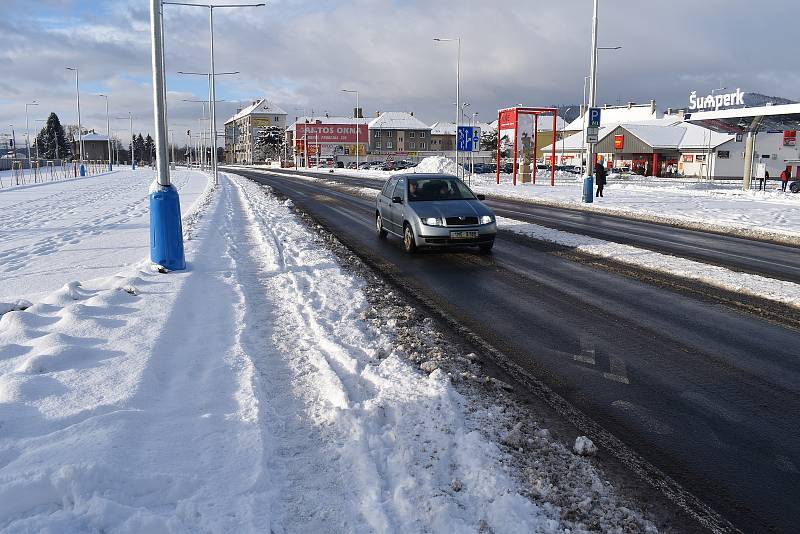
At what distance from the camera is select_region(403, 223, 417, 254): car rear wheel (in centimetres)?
1207

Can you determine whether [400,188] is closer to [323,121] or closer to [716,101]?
[716,101]

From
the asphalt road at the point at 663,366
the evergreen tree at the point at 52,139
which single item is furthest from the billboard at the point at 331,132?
the asphalt road at the point at 663,366

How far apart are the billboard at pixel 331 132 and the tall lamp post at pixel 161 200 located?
342ft

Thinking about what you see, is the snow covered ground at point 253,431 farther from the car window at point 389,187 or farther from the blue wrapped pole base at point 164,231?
the car window at point 389,187

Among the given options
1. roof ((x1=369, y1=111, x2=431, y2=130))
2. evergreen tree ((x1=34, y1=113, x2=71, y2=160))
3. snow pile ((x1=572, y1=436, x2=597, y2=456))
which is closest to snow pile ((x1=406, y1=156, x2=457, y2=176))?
snow pile ((x1=572, y1=436, x2=597, y2=456))

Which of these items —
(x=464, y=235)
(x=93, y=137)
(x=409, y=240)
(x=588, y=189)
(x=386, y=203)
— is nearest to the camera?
(x=464, y=235)

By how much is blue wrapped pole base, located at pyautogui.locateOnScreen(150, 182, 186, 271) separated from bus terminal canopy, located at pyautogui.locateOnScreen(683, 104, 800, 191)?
34.3 meters

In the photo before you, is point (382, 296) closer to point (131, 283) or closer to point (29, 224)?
point (131, 283)

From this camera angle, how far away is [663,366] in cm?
559

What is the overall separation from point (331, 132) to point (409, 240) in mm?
104322

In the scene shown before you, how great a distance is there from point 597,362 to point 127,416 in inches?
157

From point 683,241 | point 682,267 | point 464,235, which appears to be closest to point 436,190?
point 464,235

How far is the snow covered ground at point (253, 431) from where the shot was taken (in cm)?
314

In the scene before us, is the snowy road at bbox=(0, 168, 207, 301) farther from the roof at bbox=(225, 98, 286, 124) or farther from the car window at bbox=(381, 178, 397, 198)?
the roof at bbox=(225, 98, 286, 124)
